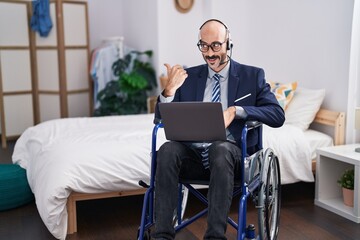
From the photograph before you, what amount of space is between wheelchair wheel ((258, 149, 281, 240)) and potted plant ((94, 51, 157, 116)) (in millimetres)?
2760

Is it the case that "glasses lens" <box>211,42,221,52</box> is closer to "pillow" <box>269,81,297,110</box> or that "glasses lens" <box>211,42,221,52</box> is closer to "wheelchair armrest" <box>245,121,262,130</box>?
"wheelchair armrest" <box>245,121,262,130</box>

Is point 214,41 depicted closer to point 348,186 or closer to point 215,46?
point 215,46

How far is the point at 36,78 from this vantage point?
5.47m

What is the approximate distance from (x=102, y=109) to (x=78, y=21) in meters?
1.05

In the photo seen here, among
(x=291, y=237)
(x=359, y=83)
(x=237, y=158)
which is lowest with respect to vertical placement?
(x=291, y=237)

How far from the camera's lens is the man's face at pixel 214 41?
2.32 meters

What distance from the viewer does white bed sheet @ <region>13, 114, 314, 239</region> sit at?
2.63 metres

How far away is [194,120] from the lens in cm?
212

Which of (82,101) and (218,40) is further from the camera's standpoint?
(82,101)

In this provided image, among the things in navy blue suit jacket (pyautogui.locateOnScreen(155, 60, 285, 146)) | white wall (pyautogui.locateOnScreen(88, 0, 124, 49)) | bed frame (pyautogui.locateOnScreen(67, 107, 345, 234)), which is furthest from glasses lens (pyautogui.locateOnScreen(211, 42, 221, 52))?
white wall (pyautogui.locateOnScreen(88, 0, 124, 49))

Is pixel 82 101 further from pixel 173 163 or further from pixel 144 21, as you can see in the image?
pixel 173 163

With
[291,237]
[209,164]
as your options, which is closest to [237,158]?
[209,164]

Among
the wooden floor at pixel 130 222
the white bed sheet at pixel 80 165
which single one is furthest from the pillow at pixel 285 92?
the white bed sheet at pixel 80 165

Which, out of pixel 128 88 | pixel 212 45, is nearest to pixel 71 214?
pixel 212 45
